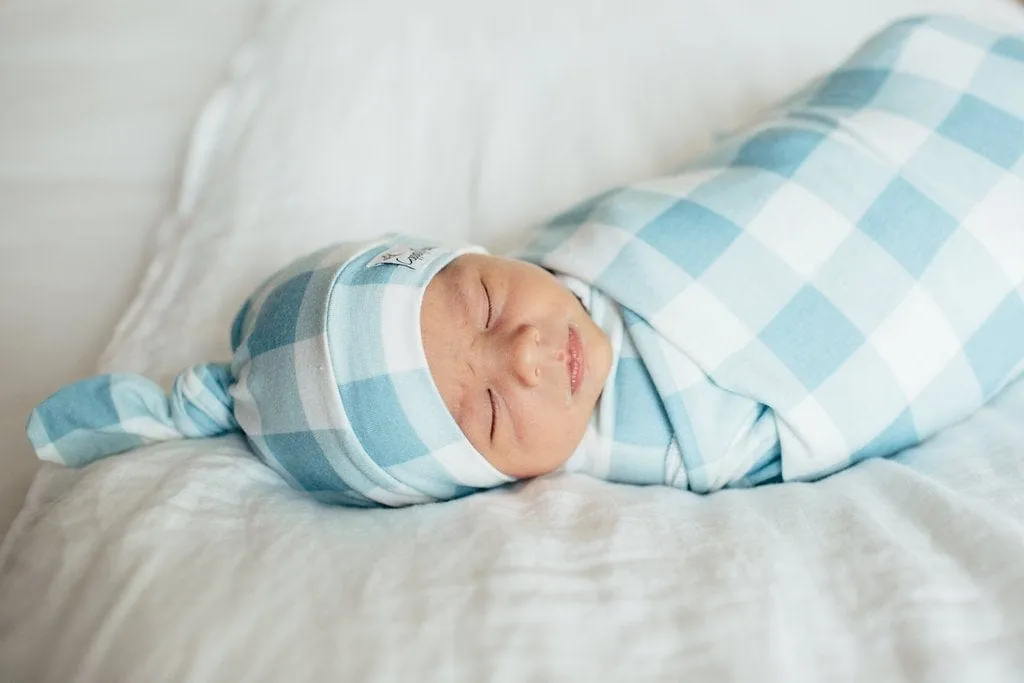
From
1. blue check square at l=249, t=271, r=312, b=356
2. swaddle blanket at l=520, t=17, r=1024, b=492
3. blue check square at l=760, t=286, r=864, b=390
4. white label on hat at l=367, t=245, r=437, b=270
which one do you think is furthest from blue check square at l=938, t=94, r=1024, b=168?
blue check square at l=249, t=271, r=312, b=356

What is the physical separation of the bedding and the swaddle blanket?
0.23ft

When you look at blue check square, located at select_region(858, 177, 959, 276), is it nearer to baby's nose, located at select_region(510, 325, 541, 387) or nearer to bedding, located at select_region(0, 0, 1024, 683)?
bedding, located at select_region(0, 0, 1024, 683)

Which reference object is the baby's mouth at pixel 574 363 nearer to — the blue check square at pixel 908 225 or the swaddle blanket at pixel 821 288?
the swaddle blanket at pixel 821 288

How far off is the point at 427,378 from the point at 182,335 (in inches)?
16.0

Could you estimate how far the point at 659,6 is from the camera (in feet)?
4.38

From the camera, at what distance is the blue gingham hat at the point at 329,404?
79 centimetres

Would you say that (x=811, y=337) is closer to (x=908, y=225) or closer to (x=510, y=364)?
(x=908, y=225)

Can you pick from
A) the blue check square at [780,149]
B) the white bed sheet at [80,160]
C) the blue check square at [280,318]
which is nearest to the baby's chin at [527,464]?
the blue check square at [280,318]

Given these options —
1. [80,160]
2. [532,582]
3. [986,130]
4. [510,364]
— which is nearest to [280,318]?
[510,364]

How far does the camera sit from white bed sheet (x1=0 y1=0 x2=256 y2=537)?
3.43ft

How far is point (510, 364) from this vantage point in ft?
2.62

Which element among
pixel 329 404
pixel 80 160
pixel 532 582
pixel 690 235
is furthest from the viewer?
pixel 80 160

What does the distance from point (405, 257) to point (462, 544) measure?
0.32 meters

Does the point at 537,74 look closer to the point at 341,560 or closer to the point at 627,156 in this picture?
the point at 627,156
